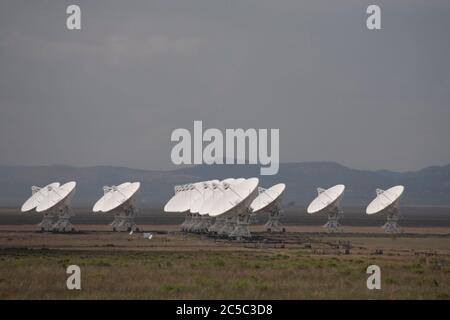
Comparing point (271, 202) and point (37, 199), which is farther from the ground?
point (37, 199)

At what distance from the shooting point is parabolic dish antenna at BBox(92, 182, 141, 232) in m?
109

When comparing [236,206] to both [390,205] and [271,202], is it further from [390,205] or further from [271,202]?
[390,205]

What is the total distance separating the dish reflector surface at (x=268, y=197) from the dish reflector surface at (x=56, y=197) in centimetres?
2080

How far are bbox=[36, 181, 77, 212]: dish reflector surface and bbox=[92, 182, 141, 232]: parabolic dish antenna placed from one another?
4509 mm

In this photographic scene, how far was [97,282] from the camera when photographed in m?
45.5

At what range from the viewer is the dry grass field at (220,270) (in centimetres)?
4194

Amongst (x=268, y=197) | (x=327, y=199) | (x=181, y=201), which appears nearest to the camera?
(x=268, y=197)

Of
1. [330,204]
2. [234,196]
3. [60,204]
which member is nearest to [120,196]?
[60,204]

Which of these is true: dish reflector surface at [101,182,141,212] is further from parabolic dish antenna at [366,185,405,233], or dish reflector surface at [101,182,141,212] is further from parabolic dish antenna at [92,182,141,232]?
parabolic dish antenna at [366,185,405,233]

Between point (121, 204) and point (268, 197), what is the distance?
17.5 m

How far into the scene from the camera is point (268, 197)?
113 m
